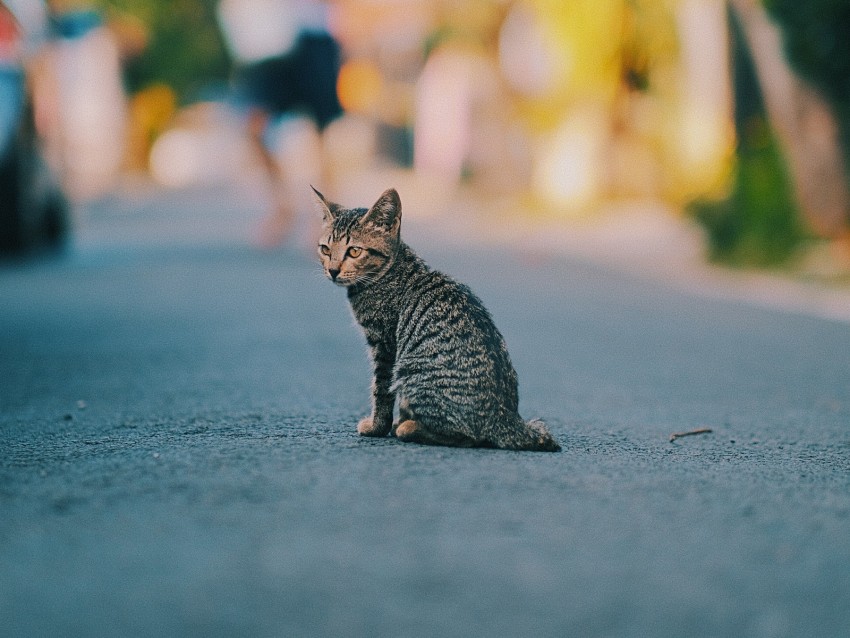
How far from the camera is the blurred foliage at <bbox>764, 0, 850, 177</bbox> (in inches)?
433

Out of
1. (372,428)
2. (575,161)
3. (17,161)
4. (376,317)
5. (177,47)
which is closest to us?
(372,428)

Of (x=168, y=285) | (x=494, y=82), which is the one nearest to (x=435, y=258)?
(x=168, y=285)

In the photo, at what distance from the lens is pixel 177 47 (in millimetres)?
36688

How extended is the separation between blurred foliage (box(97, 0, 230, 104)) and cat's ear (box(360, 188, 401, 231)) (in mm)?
28216

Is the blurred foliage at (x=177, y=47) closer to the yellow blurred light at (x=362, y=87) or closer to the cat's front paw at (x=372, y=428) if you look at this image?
the yellow blurred light at (x=362, y=87)

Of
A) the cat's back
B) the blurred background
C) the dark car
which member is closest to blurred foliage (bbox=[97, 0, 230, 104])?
the blurred background

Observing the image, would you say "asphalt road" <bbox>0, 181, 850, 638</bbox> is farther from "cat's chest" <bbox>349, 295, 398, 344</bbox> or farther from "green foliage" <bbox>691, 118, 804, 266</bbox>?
"green foliage" <bbox>691, 118, 804, 266</bbox>

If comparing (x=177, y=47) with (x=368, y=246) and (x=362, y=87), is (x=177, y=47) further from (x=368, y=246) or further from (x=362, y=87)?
(x=368, y=246)

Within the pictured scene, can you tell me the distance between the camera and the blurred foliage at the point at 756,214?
496 inches

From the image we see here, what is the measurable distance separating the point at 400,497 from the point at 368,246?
150 centimetres

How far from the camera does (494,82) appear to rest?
31.0m

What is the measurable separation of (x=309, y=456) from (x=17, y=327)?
14.8 feet

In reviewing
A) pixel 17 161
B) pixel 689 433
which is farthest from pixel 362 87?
pixel 689 433

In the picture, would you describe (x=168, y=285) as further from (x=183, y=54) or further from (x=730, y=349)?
(x=183, y=54)
